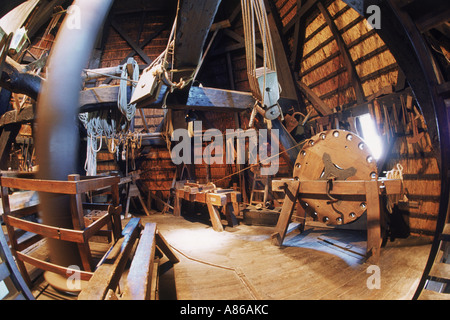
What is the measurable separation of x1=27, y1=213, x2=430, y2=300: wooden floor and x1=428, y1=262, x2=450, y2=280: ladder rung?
0.69 m

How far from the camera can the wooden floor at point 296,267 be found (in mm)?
2232

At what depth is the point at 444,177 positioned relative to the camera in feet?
5.31

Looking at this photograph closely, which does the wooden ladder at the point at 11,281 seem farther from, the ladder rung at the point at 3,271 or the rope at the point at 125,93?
the rope at the point at 125,93

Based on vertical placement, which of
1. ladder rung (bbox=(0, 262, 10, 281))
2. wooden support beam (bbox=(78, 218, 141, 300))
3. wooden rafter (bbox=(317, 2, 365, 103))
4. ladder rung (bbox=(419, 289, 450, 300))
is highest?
wooden rafter (bbox=(317, 2, 365, 103))

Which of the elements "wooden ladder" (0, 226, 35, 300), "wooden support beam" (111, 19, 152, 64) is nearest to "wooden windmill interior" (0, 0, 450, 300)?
"wooden ladder" (0, 226, 35, 300)

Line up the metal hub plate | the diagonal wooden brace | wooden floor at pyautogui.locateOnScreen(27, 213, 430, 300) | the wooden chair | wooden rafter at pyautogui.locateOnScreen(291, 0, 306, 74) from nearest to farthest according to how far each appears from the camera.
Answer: the wooden chair → wooden floor at pyautogui.locateOnScreen(27, 213, 430, 300) → the metal hub plate → the diagonal wooden brace → wooden rafter at pyautogui.locateOnScreen(291, 0, 306, 74)

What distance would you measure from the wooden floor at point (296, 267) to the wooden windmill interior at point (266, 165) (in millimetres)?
25

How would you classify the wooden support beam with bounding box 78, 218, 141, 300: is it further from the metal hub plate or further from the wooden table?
the metal hub plate

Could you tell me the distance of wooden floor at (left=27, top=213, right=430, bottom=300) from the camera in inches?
87.1

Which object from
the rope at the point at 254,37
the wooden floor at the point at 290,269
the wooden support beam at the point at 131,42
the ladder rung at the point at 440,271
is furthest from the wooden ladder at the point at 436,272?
the wooden support beam at the point at 131,42
